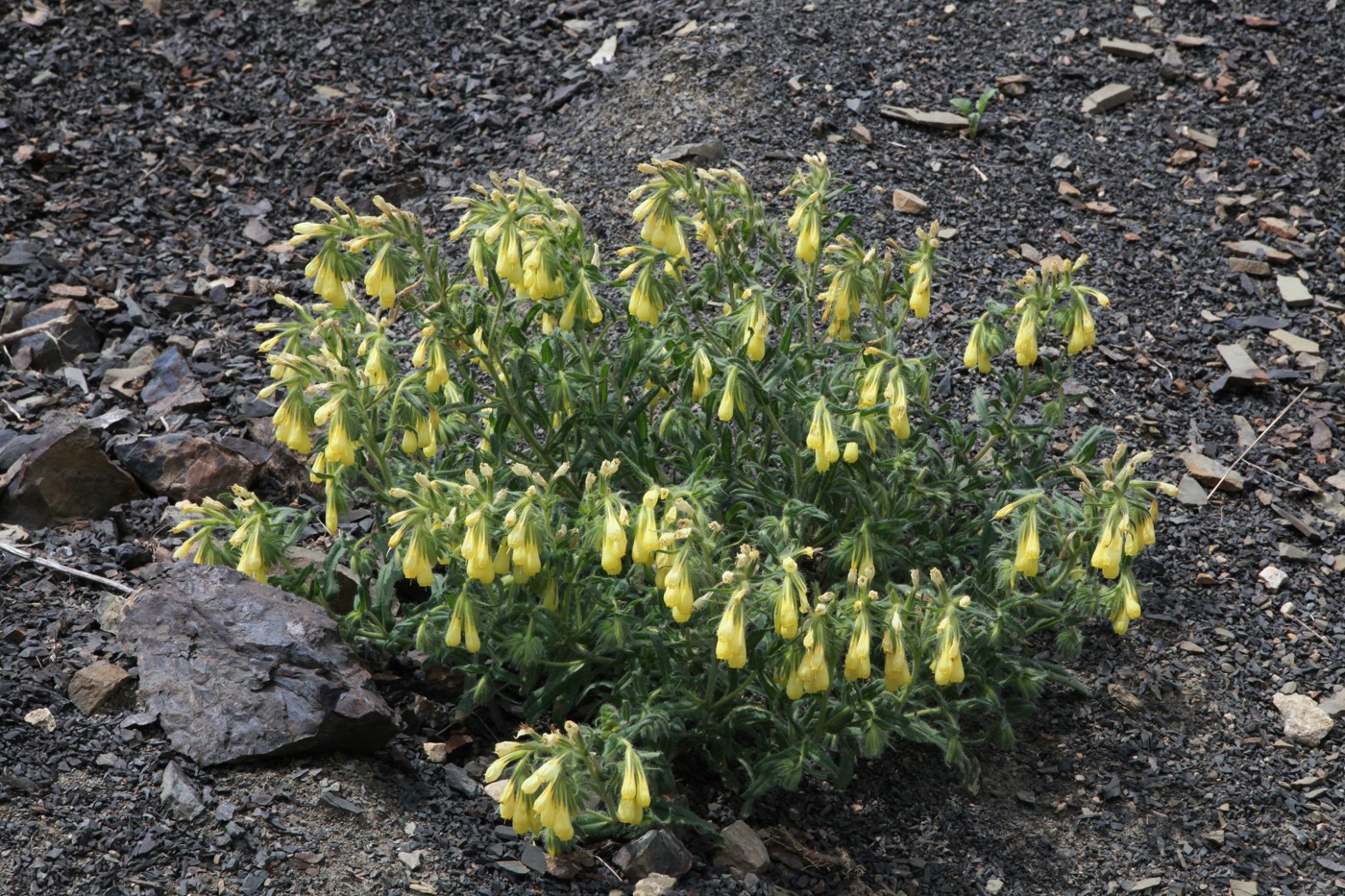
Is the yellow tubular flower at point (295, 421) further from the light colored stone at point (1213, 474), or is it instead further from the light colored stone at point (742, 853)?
the light colored stone at point (1213, 474)

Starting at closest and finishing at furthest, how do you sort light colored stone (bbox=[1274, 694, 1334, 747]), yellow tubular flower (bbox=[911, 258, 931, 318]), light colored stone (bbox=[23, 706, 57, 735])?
light colored stone (bbox=[23, 706, 57, 735]) → yellow tubular flower (bbox=[911, 258, 931, 318]) → light colored stone (bbox=[1274, 694, 1334, 747])

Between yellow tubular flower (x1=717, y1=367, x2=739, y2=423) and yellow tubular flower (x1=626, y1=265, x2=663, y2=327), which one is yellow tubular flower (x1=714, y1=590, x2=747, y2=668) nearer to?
yellow tubular flower (x1=717, y1=367, x2=739, y2=423)

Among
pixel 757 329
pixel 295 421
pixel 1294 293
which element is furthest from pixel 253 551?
pixel 1294 293

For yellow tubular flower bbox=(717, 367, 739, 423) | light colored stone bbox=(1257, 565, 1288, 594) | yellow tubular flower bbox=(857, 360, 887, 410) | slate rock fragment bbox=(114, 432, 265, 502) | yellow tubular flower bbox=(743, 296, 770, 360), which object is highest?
yellow tubular flower bbox=(743, 296, 770, 360)

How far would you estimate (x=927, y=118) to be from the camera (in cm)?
690

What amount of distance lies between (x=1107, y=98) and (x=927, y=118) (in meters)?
1.02

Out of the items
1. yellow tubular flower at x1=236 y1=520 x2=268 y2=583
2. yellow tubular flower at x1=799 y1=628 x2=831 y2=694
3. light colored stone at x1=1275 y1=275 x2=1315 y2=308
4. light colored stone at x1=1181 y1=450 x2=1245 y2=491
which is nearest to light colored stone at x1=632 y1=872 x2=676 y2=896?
yellow tubular flower at x1=799 y1=628 x2=831 y2=694

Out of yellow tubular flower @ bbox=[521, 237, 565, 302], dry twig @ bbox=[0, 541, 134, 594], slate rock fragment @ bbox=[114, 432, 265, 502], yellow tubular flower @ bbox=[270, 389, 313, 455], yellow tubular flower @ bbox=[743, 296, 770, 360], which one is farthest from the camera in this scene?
slate rock fragment @ bbox=[114, 432, 265, 502]

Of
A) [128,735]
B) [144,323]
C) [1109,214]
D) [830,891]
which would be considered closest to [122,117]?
A: [144,323]

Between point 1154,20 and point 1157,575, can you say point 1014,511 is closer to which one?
point 1157,575

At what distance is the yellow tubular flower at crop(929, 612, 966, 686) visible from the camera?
10.8ft

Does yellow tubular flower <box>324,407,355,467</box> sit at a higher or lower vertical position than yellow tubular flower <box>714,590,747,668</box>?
higher

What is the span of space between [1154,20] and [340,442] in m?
5.99

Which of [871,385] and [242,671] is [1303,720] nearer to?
[871,385]
